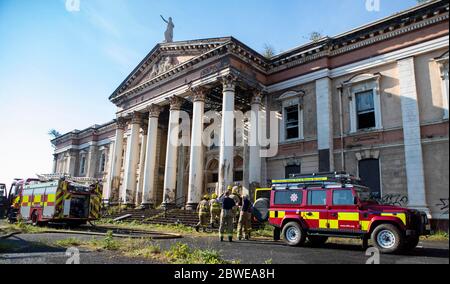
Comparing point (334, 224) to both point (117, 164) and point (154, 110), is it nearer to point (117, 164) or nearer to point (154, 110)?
point (154, 110)

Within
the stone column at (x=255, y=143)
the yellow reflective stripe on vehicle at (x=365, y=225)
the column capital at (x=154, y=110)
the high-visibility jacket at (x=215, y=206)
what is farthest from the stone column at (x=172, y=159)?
the yellow reflective stripe on vehicle at (x=365, y=225)

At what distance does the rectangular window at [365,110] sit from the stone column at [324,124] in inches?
58.4

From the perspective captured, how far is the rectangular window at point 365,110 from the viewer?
54.3 ft

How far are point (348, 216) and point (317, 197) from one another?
1.14 metres

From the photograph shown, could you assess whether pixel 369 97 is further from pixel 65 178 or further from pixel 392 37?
pixel 65 178

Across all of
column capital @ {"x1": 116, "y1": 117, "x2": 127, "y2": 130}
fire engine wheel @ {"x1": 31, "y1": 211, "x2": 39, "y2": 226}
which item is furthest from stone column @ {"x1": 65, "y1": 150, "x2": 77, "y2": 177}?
fire engine wheel @ {"x1": 31, "y1": 211, "x2": 39, "y2": 226}

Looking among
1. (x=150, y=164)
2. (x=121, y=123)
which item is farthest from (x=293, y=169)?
(x=121, y=123)

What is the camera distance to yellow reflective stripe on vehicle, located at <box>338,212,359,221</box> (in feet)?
28.8

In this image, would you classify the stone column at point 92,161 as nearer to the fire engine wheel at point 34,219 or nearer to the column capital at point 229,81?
the fire engine wheel at point 34,219

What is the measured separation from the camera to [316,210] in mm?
9656

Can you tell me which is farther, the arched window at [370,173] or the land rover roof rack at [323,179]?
the arched window at [370,173]

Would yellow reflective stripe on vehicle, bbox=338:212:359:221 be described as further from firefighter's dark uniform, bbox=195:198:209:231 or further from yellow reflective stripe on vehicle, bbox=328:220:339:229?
firefighter's dark uniform, bbox=195:198:209:231

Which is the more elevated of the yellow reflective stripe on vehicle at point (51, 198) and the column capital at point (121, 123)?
the column capital at point (121, 123)

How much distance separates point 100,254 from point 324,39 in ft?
52.1
